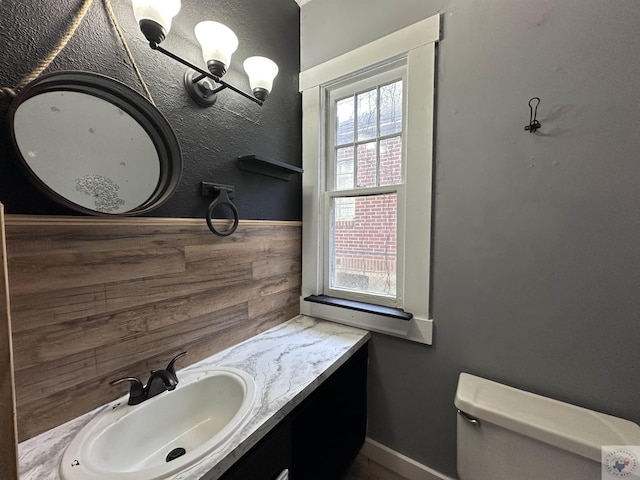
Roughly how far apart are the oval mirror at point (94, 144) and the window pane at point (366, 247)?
3.17ft

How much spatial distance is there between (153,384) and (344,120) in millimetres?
1626

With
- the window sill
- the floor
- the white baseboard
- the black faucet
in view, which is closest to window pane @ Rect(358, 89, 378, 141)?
the window sill

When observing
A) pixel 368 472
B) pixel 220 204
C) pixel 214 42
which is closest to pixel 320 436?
pixel 368 472

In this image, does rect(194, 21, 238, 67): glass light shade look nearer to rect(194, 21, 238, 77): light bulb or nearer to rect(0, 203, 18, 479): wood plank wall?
rect(194, 21, 238, 77): light bulb

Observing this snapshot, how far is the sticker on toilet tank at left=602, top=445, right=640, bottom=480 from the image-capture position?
29.8 inches

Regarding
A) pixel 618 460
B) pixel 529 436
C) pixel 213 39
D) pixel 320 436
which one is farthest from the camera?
pixel 320 436

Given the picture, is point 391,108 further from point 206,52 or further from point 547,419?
point 547,419

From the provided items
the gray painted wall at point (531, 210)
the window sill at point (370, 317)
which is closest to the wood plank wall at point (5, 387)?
the window sill at point (370, 317)

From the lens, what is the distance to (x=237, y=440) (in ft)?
2.29

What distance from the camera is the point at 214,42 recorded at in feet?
3.25

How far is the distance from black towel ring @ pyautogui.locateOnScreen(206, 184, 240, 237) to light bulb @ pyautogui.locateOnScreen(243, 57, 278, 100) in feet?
1.66

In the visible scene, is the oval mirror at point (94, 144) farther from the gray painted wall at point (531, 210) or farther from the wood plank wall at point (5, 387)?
the gray painted wall at point (531, 210)

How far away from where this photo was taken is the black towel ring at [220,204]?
3.67ft

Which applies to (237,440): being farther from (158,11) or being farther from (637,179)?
(637,179)
